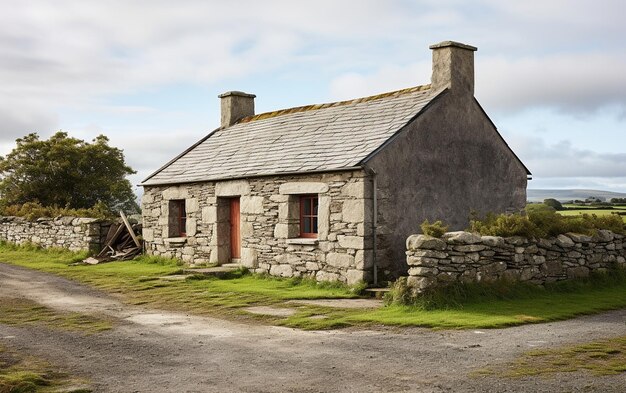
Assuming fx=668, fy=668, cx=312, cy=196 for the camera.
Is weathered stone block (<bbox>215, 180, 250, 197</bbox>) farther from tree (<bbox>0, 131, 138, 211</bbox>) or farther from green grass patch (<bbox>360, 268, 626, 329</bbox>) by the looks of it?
tree (<bbox>0, 131, 138, 211</bbox>)

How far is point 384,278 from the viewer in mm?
14289

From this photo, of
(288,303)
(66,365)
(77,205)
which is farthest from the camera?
(77,205)

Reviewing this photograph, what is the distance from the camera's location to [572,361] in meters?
7.66

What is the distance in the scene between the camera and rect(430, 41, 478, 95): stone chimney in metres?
16.4

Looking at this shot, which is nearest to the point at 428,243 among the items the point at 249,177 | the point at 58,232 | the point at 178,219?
the point at 249,177

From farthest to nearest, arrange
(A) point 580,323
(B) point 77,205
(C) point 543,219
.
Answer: (B) point 77,205, (C) point 543,219, (A) point 580,323

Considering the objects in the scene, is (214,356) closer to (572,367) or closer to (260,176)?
(572,367)

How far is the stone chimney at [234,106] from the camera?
2331cm

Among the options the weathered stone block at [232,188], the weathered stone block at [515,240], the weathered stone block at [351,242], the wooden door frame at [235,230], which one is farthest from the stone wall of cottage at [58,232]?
the weathered stone block at [515,240]

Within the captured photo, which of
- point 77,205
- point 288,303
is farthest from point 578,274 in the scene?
point 77,205

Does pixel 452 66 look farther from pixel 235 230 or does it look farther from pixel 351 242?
pixel 235 230

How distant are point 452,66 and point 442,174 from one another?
272cm

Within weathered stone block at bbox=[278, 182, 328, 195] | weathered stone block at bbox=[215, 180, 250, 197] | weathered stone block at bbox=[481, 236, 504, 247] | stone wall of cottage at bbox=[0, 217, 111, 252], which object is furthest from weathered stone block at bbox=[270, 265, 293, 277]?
stone wall of cottage at bbox=[0, 217, 111, 252]

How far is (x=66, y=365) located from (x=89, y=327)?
8.75ft
